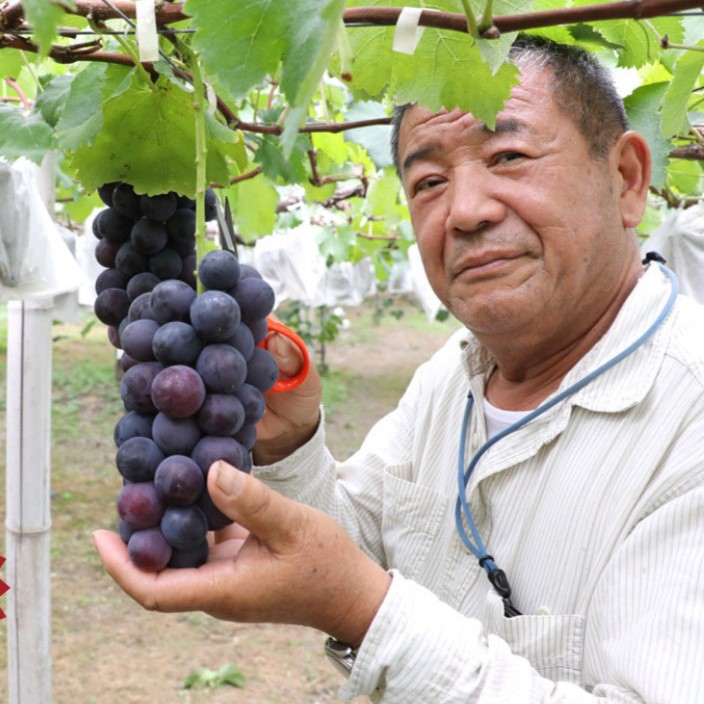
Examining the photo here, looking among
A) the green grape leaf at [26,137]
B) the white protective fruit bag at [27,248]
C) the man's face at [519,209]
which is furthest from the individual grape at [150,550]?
the white protective fruit bag at [27,248]

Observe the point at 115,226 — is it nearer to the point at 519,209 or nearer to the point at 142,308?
the point at 142,308

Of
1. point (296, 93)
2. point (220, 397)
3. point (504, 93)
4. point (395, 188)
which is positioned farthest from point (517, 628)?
point (395, 188)

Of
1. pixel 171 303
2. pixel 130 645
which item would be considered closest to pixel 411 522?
pixel 171 303

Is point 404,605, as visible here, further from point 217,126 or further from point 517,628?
point 217,126

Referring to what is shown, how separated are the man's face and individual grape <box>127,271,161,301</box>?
0.49m

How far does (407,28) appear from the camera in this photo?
78cm

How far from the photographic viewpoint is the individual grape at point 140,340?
95cm

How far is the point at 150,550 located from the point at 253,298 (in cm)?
30

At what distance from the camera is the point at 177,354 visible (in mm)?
917

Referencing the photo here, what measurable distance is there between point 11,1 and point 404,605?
893mm

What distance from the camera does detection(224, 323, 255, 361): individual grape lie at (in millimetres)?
947

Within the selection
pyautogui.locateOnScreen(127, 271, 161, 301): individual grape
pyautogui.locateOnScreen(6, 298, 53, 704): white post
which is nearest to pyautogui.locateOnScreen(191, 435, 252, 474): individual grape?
pyautogui.locateOnScreen(127, 271, 161, 301): individual grape

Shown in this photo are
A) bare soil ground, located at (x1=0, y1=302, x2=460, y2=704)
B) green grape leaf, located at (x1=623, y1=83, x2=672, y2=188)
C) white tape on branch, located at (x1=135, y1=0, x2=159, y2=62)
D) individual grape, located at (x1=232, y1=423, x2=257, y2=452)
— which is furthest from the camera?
bare soil ground, located at (x1=0, y1=302, x2=460, y2=704)

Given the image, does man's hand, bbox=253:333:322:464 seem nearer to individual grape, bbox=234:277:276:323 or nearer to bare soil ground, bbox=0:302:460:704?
individual grape, bbox=234:277:276:323
